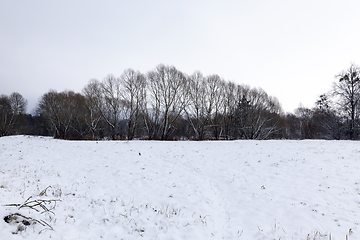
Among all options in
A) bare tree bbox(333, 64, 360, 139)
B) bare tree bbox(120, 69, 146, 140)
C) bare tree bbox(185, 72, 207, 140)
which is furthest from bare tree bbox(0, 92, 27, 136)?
bare tree bbox(333, 64, 360, 139)

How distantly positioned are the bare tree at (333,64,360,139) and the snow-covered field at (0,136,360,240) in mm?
23592

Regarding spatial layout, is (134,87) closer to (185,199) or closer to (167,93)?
(167,93)

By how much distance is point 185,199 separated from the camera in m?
6.55

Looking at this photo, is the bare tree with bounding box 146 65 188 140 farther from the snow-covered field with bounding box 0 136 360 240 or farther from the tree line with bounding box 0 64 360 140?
the snow-covered field with bounding box 0 136 360 240

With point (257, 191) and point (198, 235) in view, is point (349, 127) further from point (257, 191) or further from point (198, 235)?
point (198, 235)

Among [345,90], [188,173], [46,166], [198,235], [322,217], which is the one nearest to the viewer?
[198,235]

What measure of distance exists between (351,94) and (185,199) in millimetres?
36011

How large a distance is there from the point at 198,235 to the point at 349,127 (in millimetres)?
37512

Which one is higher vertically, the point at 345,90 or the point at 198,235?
the point at 345,90

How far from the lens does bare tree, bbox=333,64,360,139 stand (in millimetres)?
26516

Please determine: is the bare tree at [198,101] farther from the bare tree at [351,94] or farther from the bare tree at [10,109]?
the bare tree at [10,109]

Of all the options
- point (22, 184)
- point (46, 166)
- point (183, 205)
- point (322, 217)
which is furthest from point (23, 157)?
point (322, 217)

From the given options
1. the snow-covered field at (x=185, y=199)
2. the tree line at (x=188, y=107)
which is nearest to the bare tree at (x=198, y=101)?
the tree line at (x=188, y=107)

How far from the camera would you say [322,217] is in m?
4.92
